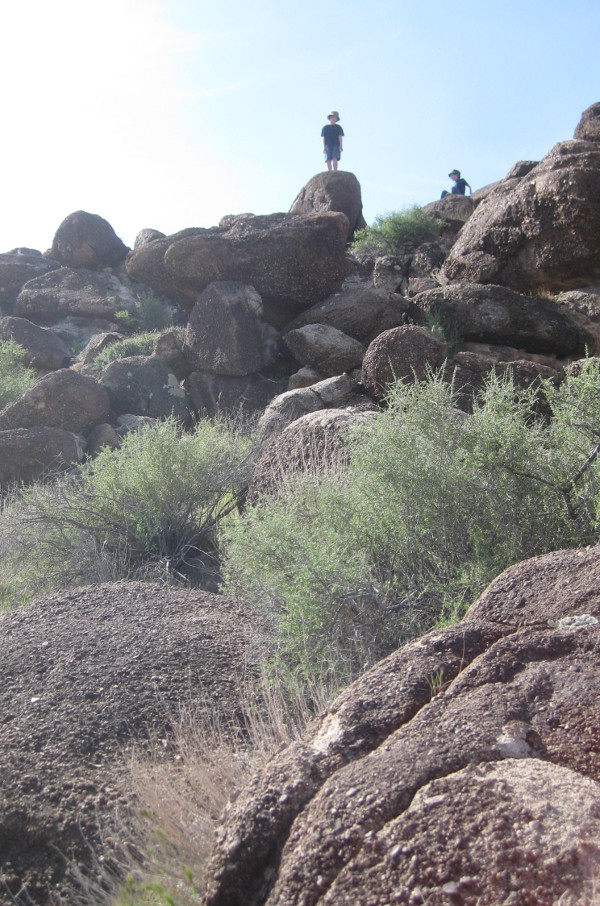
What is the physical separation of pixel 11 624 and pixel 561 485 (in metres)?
3.53

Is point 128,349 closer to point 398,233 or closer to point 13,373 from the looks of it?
point 13,373

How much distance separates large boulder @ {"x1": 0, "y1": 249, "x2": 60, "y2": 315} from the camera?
21406mm

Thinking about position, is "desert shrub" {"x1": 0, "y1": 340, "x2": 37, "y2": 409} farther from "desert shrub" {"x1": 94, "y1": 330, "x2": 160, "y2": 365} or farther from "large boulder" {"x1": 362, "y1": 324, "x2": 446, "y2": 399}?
"large boulder" {"x1": 362, "y1": 324, "x2": 446, "y2": 399}

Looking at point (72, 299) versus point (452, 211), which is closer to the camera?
point (452, 211)

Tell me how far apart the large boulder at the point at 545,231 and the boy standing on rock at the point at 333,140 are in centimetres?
672

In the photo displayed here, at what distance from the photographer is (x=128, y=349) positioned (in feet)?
54.5

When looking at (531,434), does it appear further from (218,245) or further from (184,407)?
(218,245)

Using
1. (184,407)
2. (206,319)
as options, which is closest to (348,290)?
(206,319)

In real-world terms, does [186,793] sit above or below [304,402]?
below

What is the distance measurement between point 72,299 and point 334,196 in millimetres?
6934

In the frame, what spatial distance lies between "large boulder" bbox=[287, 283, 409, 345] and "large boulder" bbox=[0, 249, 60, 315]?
408 inches

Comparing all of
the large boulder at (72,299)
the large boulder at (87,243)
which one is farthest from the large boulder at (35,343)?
the large boulder at (87,243)

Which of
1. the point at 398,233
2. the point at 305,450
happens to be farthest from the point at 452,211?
the point at 305,450

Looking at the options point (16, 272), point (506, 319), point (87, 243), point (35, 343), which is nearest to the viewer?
point (506, 319)
